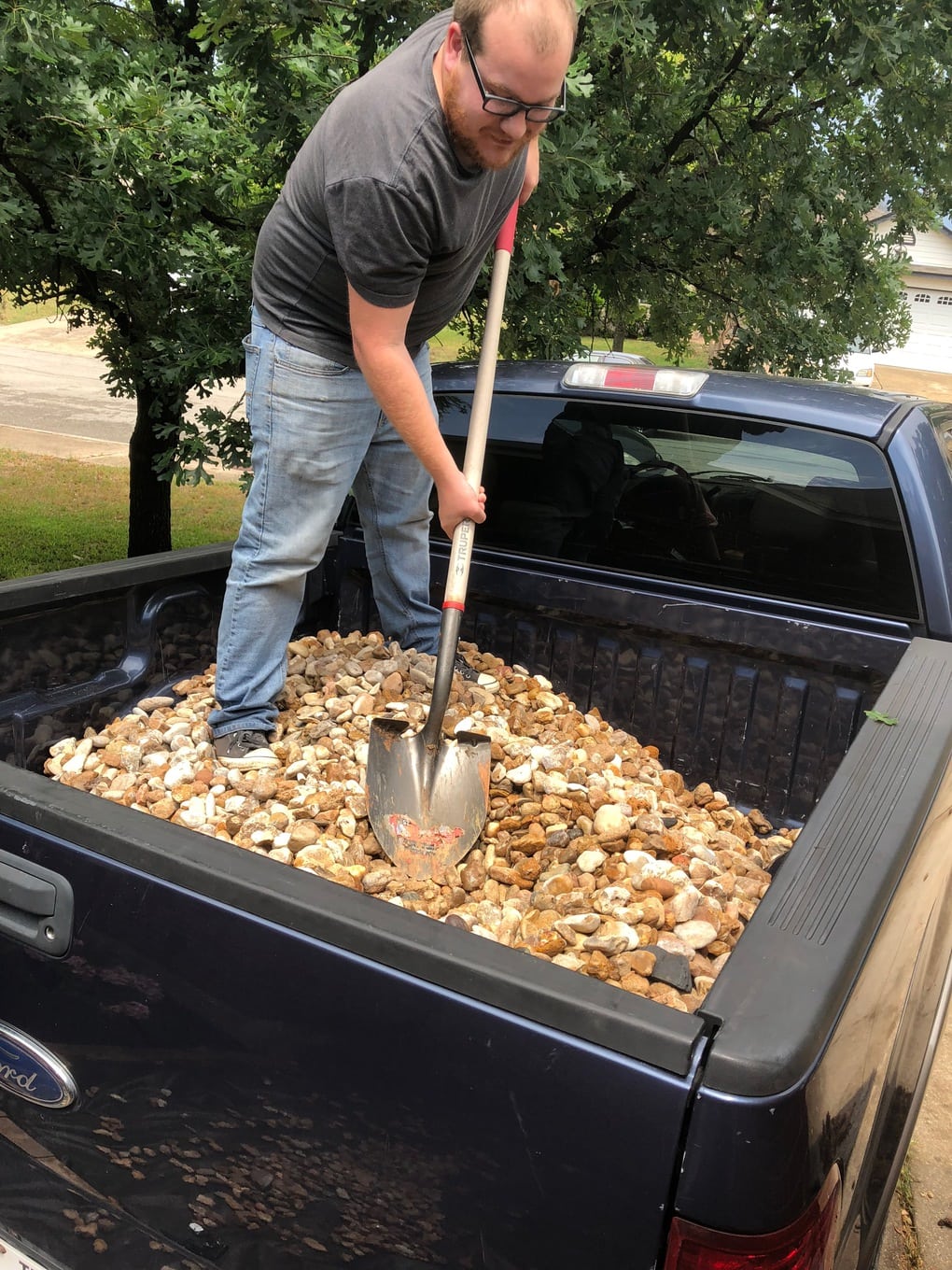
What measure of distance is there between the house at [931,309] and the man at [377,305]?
44.0 meters

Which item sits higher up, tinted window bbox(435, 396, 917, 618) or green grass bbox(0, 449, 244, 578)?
tinted window bbox(435, 396, 917, 618)

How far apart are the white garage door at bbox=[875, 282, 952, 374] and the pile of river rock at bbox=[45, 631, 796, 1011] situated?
154ft

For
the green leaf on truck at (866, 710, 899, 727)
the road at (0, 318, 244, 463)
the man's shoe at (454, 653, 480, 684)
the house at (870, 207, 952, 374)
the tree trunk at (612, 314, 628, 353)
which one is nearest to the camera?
the green leaf on truck at (866, 710, 899, 727)

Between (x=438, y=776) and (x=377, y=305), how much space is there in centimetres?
96

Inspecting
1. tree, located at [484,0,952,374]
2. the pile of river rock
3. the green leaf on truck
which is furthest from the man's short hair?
tree, located at [484,0,952,374]

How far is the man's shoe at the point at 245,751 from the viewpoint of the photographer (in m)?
2.39

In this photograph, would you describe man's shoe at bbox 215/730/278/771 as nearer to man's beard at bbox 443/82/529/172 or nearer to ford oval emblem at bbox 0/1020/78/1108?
ford oval emblem at bbox 0/1020/78/1108

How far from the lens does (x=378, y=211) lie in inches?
80.7

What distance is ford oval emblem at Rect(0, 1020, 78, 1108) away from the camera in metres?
1.39

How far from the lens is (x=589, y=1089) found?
104cm

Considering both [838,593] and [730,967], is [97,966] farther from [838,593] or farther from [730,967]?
[838,593]

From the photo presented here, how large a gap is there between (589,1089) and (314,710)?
1733 millimetres

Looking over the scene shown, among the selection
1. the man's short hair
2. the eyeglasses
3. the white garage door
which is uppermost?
the white garage door

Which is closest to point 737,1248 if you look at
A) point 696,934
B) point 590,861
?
point 696,934
